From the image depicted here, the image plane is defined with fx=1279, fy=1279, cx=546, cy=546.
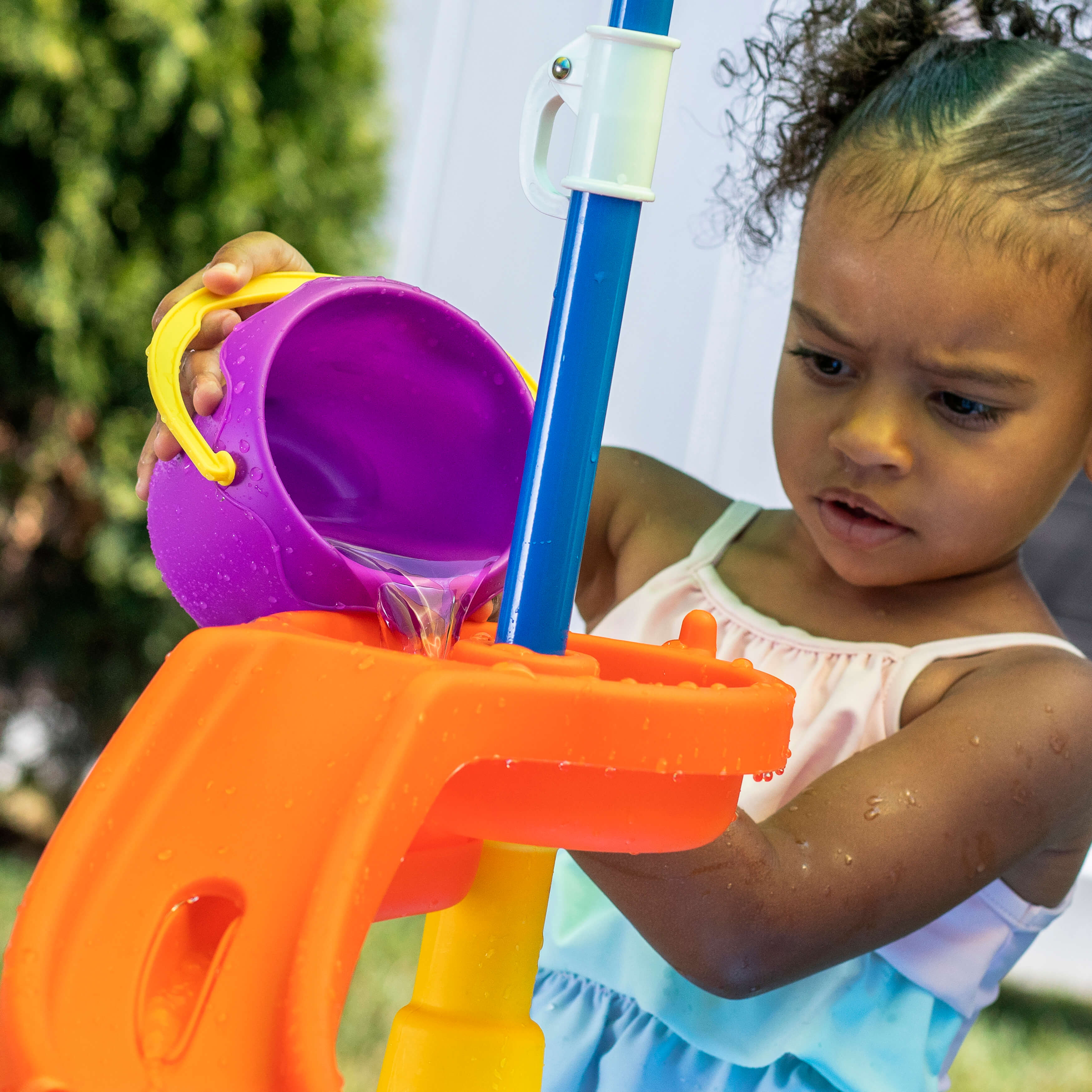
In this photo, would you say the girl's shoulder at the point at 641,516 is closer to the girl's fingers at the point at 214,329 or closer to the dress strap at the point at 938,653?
the dress strap at the point at 938,653

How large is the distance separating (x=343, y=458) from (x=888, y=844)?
1.28 ft

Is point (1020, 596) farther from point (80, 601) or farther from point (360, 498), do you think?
point (80, 601)

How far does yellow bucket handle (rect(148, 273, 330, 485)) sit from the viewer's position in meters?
0.60

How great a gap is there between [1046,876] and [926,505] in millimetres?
323

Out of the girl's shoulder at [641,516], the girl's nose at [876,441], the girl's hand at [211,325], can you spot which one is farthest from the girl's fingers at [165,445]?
the girl's shoulder at [641,516]

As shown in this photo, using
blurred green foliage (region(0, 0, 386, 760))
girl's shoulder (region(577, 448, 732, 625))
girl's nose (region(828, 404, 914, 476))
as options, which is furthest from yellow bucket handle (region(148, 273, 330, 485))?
blurred green foliage (region(0, 0, 386, 760))

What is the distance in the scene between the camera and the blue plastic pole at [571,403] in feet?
1.61

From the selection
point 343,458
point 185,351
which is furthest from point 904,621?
point 185,351

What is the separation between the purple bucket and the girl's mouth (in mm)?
312

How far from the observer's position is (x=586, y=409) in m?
0.50

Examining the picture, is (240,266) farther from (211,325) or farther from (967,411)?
(967,411)

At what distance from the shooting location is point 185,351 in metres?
0.68

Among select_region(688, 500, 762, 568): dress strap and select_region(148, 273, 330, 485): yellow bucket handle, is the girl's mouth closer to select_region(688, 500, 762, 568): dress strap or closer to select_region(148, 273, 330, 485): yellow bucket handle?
select_region(688, 500, 762, 568): dress strap

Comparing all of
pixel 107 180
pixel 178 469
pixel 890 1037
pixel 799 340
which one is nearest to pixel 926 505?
pixel 799 340
